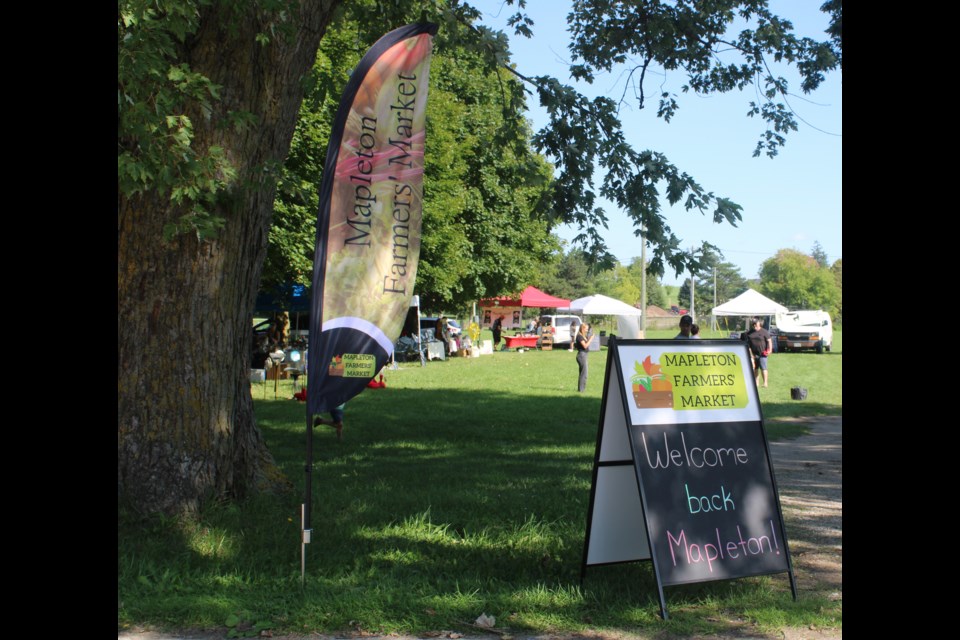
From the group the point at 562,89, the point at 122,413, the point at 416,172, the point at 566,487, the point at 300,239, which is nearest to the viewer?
the point at 416,172

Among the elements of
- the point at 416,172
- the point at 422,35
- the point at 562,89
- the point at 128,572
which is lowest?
the point at 128,572

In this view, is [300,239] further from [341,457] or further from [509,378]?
[341,457]

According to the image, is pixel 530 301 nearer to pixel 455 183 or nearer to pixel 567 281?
pixel 455 183

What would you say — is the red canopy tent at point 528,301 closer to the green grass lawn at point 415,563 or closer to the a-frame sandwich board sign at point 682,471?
the green grass lawn at point 415,563

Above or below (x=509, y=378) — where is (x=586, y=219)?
above

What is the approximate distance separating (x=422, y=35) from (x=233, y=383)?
328 centimetres

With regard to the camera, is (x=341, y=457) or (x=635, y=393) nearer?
(x=635, y=393)

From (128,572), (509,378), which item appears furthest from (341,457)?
(509,378)

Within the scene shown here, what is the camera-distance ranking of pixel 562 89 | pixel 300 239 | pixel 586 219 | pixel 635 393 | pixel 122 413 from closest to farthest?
pixel 635 393 < pixel 122 413 < pixel 562 89 < pixel 586 219 < pixel 300 239

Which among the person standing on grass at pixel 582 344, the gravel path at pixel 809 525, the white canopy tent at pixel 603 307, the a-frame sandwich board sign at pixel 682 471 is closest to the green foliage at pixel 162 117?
the gravel path at pixel 809 525

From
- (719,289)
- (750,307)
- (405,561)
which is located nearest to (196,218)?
(405,561)

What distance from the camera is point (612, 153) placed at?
34.5 ft

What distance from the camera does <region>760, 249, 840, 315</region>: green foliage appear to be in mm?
134125

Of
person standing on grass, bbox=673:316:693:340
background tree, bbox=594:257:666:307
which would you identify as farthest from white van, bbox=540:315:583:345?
background tree, bbox=594:257:666:307
